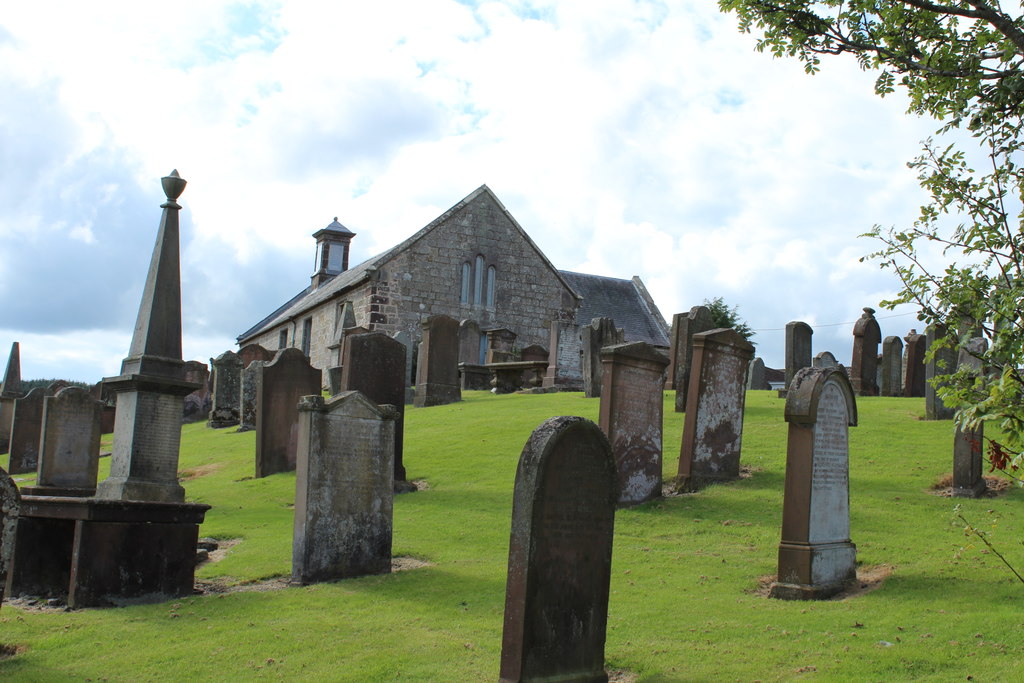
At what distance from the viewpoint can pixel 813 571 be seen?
887 cm

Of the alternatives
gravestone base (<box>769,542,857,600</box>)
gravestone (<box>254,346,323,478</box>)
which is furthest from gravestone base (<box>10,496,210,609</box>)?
gravestone (<box>254,346,323,478</box>)

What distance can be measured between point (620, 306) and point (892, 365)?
2840cm

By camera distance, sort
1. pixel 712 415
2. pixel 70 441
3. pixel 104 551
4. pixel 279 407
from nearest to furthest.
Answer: pixel 104 551 → pixel 712 415 → pixel 70 441 → pixel 279 407

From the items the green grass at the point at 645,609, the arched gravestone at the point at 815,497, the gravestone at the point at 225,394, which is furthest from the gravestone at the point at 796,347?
the gravestone at the point at 225,394

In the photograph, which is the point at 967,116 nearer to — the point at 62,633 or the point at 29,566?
the point at 62,633

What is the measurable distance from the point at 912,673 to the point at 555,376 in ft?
63.1

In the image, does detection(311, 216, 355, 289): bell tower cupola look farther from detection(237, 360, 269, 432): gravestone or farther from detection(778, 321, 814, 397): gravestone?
detection(778, 321, 814, 397): gravestone

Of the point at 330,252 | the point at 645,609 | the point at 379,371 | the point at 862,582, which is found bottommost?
the point at 645,609

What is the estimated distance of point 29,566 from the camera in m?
9.66

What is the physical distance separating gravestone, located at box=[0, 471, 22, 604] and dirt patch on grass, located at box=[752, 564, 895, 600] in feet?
20.7

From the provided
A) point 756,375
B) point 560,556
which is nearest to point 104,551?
point 560,556

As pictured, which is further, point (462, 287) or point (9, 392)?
point (462, 287)

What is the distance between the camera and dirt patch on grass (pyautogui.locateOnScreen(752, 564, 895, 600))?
29.3 feet

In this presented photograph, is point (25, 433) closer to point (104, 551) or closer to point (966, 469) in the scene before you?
point (104, 551)
